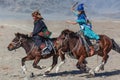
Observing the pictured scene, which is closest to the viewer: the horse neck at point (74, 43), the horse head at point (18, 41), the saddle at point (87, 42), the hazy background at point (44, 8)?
the horse neck at point (74, 43)

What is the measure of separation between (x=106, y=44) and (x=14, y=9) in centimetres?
11047

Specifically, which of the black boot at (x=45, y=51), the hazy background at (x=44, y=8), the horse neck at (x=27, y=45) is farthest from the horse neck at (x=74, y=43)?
the hazy background at (x=44, y=8)

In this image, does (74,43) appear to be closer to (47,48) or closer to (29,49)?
(47,48)

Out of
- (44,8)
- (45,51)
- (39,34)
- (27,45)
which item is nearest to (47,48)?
(45,51)

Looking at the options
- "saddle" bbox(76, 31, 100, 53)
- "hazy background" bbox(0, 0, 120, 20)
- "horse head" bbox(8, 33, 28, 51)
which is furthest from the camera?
"hazy background" bbox(0, 0, 120, 20)

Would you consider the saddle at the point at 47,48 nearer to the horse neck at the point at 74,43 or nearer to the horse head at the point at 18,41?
the horse neck at the point at 74,43

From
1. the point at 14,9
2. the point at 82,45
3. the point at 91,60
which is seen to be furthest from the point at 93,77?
the point at 14,9

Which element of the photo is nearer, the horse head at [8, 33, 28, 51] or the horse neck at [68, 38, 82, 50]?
the horse neck at [68, 38, 82, 50]

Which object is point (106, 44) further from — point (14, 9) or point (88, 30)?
point (14, 9)

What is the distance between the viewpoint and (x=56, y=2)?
148125mm

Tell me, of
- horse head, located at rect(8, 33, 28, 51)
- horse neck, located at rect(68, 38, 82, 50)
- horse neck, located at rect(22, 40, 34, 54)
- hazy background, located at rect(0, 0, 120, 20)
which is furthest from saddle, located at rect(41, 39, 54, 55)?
hazy background, located at rect(0, 0, 120, 20)

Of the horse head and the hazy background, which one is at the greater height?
the horse head

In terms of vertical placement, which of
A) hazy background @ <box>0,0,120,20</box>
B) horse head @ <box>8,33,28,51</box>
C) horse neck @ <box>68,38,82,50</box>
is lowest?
hazy background @ <box>0,0,120,20</box>

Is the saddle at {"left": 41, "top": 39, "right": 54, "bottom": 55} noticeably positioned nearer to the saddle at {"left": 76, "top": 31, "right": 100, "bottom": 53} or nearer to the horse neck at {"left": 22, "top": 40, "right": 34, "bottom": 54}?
the horse neck at {"left": 22, "top": 40, "right": 34, "bottom": 54}
